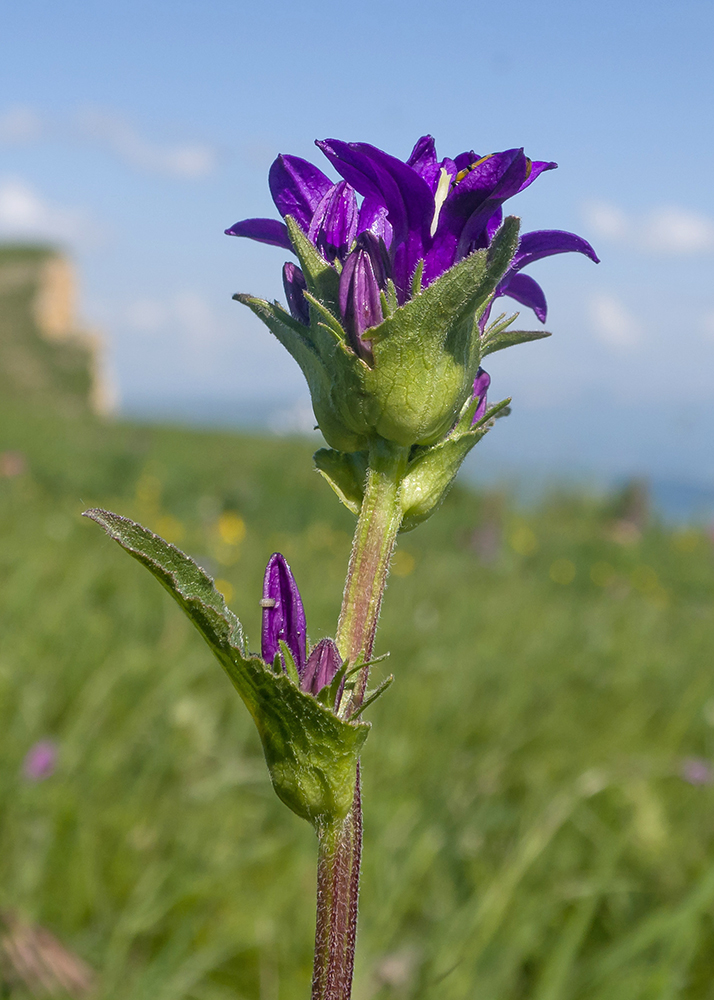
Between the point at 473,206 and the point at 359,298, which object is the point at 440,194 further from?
the point at 359,298

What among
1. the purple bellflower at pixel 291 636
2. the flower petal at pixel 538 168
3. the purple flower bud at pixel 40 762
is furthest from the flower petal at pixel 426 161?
the purple flower bud at pixel 40 762

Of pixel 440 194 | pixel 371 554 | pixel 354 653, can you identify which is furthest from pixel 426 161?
pixel 354 653

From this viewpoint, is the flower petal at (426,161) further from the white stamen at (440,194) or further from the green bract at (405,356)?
the green bract at (405,356)

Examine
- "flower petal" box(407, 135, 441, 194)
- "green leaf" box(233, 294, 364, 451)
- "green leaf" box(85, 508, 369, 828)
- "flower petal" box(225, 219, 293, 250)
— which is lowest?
"green leaf" box(85, 508, 369, 828)

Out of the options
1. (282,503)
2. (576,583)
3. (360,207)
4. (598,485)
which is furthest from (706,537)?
(360,207)

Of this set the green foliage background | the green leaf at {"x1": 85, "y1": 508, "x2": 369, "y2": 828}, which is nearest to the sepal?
the green leaf at {"x1": 85, "y1": 508, "x2": 369, "y2": 828}

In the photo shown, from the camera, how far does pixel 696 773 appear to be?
303 centimetres

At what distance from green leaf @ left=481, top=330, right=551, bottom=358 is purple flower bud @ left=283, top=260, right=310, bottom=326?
0.67ft

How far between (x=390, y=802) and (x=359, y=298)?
2.40 metres

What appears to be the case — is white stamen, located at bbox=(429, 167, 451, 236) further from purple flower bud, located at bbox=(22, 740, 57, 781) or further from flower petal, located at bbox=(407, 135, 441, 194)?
purple flower bud, located at bbox=(22, 740, 57, 781)

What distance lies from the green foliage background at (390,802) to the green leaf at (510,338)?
2.39 ft

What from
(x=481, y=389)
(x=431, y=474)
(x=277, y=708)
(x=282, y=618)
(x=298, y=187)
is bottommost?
(x=277, y=708)

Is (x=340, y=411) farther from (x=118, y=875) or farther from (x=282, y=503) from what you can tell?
(x=282, y=503)

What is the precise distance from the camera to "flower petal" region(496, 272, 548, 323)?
1054mm
